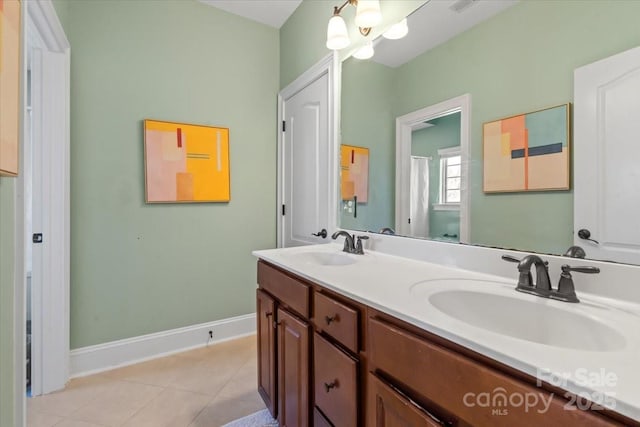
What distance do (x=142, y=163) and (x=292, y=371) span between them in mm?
1821

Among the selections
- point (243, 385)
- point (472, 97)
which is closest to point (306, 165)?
point (472, 97)

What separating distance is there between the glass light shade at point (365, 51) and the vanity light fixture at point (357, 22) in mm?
62

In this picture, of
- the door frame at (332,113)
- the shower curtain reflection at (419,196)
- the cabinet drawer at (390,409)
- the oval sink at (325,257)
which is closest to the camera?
the cabinet drawer at (390,409)

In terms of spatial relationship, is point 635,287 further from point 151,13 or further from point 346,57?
point 151,13

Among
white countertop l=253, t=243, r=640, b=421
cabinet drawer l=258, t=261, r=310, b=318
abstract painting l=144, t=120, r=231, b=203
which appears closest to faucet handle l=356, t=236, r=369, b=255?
white countertop l=253, t=243, r=640, b=421

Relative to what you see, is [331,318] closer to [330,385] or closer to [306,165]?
[330,385]

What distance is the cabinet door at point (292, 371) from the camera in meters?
1.16

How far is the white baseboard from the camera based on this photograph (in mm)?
1987

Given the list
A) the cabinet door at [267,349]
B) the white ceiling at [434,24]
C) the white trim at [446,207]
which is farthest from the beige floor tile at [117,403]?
the white ceiling at [434,24]

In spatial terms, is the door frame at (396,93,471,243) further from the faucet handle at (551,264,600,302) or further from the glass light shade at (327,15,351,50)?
the glass light shade at (327,15,351,50)

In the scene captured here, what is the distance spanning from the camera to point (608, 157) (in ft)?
2.80

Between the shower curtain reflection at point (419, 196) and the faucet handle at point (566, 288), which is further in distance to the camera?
the shower curtain reflection at point (419, 196)

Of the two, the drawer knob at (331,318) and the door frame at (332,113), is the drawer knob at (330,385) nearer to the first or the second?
the drawer knob at (331,318)

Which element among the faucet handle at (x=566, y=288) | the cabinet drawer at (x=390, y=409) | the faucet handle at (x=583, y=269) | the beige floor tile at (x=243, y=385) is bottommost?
the beige floor tile at (x=243, y=385)
